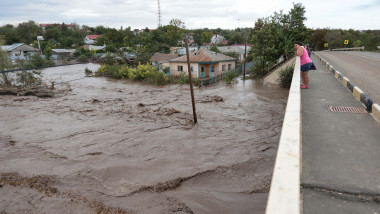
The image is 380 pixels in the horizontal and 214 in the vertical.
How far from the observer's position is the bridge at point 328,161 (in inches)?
87.7

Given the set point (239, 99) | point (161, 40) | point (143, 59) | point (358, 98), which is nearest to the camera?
point (358, 98)

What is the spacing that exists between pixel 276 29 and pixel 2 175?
87.6ft

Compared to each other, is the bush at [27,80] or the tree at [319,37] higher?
the tree at [319,37]

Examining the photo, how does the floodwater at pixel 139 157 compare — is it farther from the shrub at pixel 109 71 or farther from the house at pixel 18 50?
the house at pixel 18 50

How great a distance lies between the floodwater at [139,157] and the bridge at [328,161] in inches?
105

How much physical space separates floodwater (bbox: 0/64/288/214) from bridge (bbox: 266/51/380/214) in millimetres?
2657

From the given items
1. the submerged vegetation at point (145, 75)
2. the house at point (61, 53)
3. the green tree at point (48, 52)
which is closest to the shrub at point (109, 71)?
the submerged vegetation at point (145, 75)

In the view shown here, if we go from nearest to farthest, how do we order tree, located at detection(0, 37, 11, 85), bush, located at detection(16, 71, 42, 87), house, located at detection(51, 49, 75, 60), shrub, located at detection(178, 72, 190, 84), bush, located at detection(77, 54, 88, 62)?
tree, located at detection(0, 37, 11, 85) < bush, located at detection(16, 71, 42, 87) < shrub, located at detection(178, 72, 190, 84) < bush, located at detection(77, 54, 88, 62) < house, located at detection(51, 49, 75, 60)

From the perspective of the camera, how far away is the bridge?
2.23m

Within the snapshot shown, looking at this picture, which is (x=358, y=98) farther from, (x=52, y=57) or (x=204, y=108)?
(x=52, y=57)

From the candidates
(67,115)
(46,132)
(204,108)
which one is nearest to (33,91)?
(67,115)

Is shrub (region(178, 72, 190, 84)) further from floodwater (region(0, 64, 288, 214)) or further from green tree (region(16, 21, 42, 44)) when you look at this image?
green tree (region(16, 21, 42, 44))

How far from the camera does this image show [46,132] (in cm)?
1278

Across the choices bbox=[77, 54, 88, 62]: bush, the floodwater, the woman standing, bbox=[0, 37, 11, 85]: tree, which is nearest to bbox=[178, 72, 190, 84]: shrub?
the floodwater
